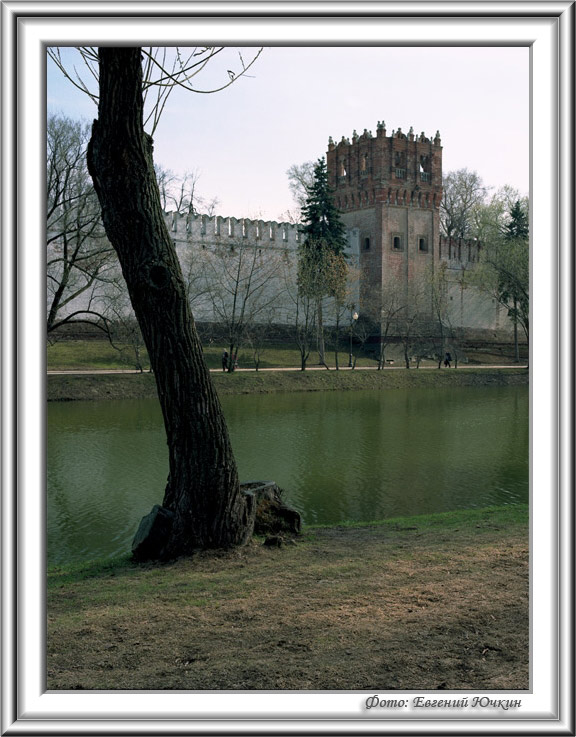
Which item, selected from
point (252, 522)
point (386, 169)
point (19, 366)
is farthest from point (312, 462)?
point (386, 169)

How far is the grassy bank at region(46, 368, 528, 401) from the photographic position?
16.6 metres

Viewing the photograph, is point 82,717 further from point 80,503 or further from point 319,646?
point 80,503

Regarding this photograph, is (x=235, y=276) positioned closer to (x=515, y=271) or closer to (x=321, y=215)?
(x=321, y=215)

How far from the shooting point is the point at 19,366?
2.05 metres

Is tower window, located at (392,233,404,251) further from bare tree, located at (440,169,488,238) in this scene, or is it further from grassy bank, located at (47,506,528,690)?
→ grassy bank, located at (47,506,528,690)

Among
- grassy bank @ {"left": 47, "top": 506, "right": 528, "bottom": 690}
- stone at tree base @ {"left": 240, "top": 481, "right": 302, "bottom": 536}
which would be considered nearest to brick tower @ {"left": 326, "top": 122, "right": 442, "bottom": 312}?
stone at tree base @ {"left": 240, "top": 481, "right": 302, "bottom": 536}

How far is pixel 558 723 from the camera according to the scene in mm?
1777

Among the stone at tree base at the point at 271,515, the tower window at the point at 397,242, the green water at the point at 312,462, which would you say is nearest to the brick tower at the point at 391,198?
the tower window at the point at 397,242

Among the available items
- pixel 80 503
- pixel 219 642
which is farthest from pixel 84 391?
pixel 219 642

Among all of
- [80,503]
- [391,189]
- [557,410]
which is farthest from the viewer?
[391,189]

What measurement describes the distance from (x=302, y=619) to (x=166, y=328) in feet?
6.33

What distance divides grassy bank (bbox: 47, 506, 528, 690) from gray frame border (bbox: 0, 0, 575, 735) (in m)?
0.44

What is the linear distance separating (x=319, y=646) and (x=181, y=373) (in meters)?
2.02

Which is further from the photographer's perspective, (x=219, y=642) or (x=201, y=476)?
(x=201, y=476)
